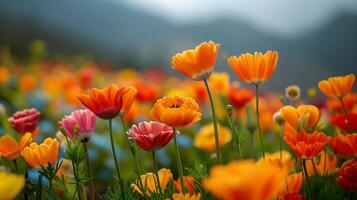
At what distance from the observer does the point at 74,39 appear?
475 inches

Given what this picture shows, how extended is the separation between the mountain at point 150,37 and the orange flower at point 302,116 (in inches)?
177

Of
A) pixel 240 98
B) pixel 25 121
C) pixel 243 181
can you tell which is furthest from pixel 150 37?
pixel 243 181

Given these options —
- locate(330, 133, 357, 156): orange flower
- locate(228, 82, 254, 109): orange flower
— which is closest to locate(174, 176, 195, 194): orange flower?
locate(330, 133, 357, 156): orange flower

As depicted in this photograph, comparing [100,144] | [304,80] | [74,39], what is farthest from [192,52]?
[74,39]

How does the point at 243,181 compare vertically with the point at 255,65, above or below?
below

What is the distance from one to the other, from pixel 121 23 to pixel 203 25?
297 cm

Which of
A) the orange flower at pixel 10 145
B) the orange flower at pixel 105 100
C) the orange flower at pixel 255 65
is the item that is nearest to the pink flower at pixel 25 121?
the orange flower at pixel 10 145

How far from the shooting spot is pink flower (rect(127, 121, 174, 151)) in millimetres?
956

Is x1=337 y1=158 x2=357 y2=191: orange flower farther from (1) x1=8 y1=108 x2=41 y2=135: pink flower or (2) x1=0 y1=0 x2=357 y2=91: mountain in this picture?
(2) x1=0 y1=0 x2=357 y2=91: mountain

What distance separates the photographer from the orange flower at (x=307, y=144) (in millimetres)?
916

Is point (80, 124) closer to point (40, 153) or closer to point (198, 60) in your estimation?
point (40, 153)

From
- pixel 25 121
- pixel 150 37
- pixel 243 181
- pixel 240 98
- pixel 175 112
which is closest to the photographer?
pixel 243 181

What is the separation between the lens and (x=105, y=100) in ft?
3.12

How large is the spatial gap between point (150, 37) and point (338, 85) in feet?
44.0
